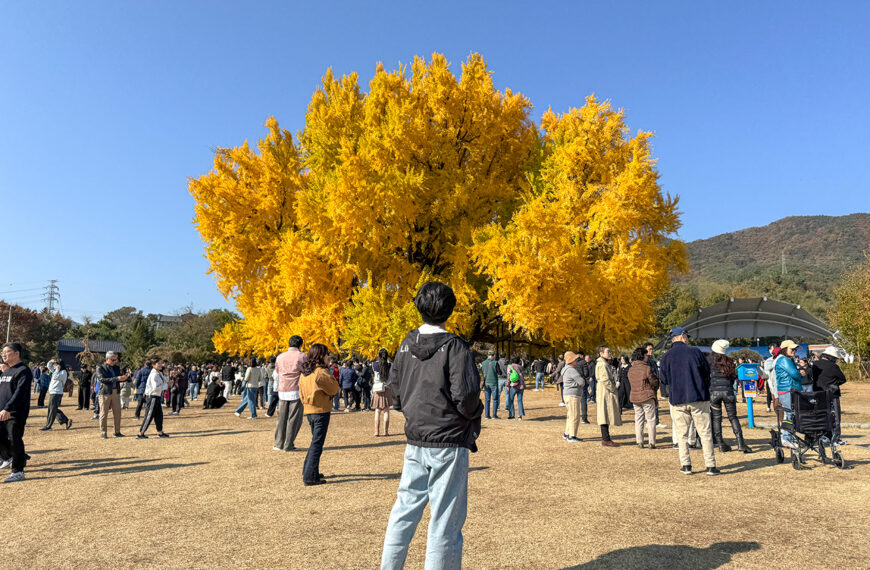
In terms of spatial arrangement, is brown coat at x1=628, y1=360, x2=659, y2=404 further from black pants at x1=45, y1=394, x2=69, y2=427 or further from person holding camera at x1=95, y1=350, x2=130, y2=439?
black pants at x1=45, y1=394, x2=69, y2=427

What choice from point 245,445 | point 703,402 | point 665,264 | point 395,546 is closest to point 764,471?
point 703,402

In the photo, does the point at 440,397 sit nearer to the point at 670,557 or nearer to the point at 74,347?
the point at 670,557

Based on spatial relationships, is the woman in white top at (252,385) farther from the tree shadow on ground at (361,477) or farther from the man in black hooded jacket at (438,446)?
the man in black hooded jacket at (438,446)

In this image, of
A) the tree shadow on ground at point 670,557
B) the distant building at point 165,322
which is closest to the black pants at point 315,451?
the tree shadow on ground at point 670,557

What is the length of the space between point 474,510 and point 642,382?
5261 millimetres

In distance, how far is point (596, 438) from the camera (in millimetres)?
11094

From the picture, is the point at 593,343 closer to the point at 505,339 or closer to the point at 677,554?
the point at 505,339

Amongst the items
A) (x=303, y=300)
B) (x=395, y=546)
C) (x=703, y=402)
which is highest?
(x=303, y=300)

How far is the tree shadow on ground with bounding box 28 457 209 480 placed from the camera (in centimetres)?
809

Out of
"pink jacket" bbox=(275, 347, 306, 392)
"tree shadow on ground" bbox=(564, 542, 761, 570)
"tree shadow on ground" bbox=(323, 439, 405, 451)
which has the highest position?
"pink jacket" bbox=(275, 347, 306, 392)

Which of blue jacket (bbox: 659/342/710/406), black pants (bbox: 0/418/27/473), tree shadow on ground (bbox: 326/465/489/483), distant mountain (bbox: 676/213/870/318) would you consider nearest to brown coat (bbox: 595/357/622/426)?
blue jacket (bbox: 659/342/710/406)

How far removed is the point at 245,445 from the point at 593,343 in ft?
57.9

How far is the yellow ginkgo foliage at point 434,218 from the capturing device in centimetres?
2027

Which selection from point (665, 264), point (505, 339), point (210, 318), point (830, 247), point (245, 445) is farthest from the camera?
point (830, 247)
